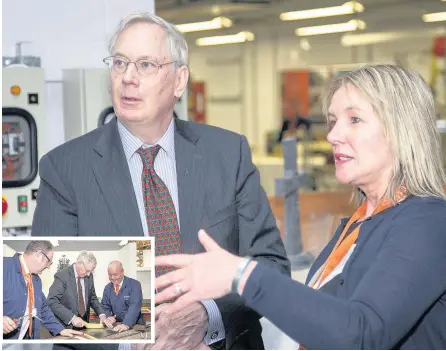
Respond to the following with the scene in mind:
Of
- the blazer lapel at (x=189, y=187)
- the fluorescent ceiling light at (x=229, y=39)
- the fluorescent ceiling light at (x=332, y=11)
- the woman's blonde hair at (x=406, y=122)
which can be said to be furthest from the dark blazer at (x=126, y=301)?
the fluorescent ceiling light at (x=229, y=39)

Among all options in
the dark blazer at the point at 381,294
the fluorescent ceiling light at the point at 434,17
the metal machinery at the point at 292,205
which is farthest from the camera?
the fluorescent ceiling light at the point at 434,17

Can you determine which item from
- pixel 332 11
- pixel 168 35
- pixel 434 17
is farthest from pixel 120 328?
pixel 434 17

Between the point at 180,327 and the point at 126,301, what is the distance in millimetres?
237

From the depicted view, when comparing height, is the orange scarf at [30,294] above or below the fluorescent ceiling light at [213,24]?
below

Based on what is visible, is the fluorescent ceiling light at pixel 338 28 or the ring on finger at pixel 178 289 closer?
the ring on finger at pixel 178 289

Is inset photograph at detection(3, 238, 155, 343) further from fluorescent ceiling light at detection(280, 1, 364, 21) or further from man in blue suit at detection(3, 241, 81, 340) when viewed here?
fluorescent ceiling light at detection(280, 1, 364, 21)

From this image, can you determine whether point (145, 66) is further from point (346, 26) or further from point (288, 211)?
point (346, 26)

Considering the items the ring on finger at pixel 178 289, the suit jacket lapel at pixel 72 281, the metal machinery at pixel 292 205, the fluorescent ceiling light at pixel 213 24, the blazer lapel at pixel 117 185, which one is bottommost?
the metal machinery at pixel 292 205

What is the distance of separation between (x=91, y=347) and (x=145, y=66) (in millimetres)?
664

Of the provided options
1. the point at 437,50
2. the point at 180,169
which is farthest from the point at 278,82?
the point at 180,169

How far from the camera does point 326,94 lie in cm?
164

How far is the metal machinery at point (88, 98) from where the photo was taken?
3301 mm

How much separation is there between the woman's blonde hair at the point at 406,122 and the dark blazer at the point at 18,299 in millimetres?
711

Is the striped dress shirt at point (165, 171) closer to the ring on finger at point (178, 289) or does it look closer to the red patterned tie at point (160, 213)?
the red patterned tie at point (160, 213)
